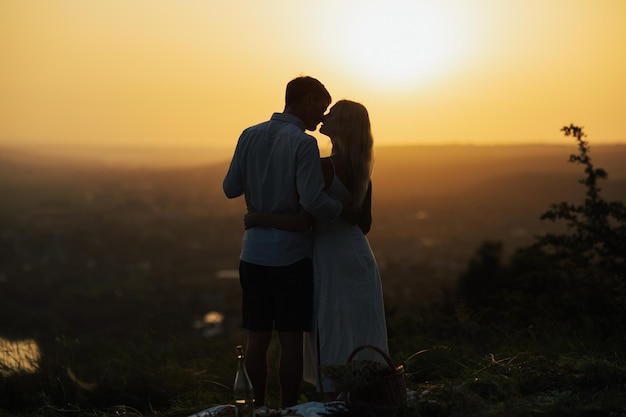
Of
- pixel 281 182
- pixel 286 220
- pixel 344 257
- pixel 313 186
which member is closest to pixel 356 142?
pixel 313 186

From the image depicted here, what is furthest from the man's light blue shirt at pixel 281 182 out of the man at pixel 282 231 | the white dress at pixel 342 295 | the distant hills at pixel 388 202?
the distant hills at pixel 388 202

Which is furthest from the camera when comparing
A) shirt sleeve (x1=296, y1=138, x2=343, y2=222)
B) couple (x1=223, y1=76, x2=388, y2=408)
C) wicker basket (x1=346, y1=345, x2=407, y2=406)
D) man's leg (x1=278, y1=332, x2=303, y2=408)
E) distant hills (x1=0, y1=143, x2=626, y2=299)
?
distant hills (x1=0, y1=143, x2=626, y2=299)

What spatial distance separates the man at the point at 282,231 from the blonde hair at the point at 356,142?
6.4 inches

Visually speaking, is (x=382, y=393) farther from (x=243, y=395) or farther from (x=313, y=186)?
(x=313, y=186)

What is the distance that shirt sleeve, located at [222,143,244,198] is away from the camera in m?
5.36

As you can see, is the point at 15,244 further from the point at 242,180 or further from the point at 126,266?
the point at 242,180

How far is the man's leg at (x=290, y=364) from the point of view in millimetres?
5285

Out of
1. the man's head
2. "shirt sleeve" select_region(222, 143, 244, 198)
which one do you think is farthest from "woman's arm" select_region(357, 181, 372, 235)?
"shirt sleeve" select_region(222, 143, 244, 198)

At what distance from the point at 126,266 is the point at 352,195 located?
3081 inches

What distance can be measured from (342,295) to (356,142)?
1.01m

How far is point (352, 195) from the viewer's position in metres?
5.21

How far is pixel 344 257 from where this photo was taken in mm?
5328

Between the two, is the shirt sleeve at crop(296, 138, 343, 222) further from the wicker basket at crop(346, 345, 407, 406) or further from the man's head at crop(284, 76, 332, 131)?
the wicker basket at crop(346, 345, 407, 406)

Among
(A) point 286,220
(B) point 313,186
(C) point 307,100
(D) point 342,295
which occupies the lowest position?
(D) point 342,295
